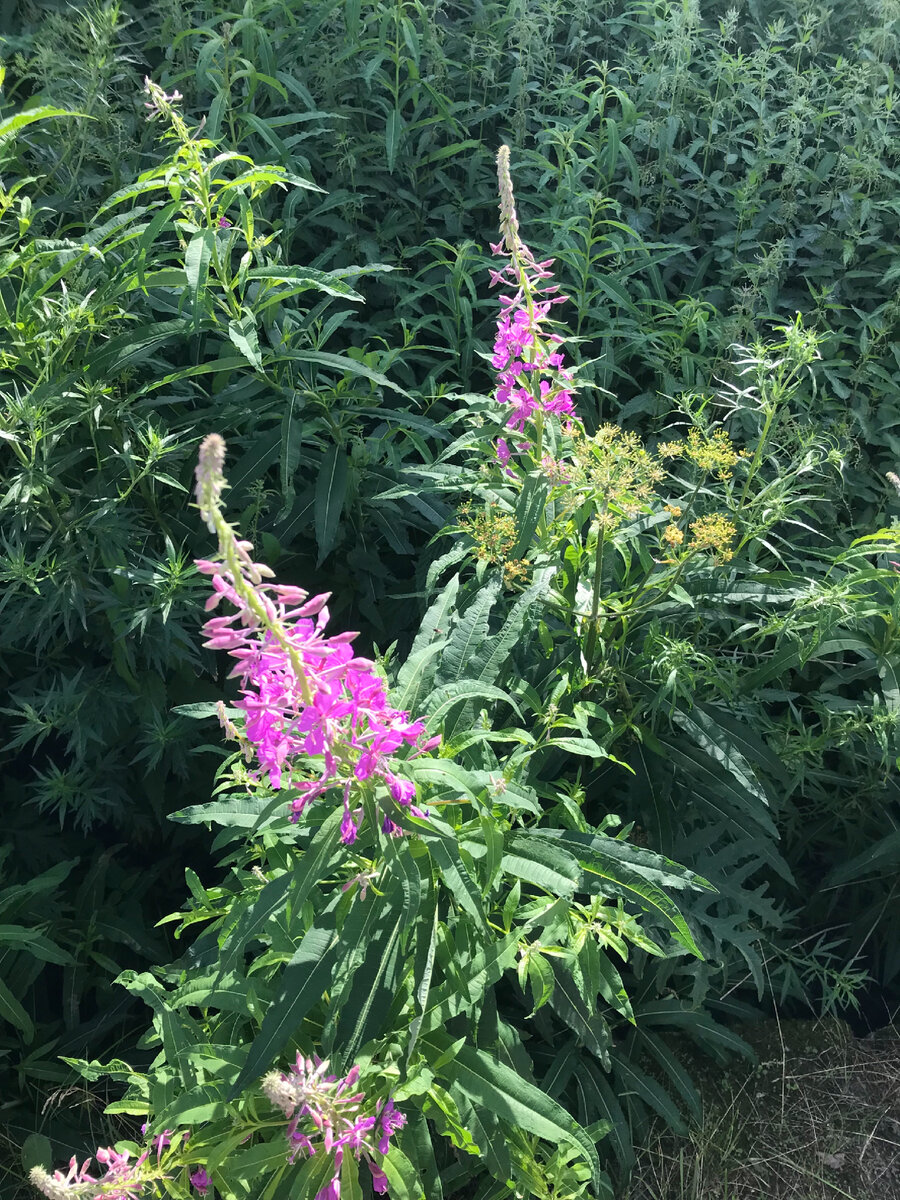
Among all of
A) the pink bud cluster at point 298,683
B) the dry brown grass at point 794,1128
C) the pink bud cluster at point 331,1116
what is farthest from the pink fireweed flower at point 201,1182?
the dry brown grass at point 794,1128

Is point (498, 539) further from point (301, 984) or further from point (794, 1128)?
point (794, 1128)

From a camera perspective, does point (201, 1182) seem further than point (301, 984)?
Yes

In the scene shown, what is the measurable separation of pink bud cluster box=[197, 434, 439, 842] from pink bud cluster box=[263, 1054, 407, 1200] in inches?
16.5

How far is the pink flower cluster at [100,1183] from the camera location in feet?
5.24

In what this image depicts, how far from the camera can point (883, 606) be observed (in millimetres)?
2477

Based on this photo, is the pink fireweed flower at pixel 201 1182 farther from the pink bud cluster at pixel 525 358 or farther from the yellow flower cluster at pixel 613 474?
the pink bud cluster at pixel 525 358

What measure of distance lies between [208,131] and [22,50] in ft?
2.80

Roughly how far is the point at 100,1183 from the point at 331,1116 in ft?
1.38

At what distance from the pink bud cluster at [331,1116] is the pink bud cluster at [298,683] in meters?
0.42

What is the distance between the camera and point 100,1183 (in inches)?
68.0

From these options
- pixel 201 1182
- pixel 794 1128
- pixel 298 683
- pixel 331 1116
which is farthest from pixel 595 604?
pixel 794 1128

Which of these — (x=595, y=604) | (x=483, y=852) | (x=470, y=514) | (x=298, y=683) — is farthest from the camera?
(x=470, y=514)

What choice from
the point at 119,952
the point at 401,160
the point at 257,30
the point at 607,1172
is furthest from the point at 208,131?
the point at 607,1172

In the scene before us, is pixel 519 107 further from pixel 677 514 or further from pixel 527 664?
pixel 527 664
